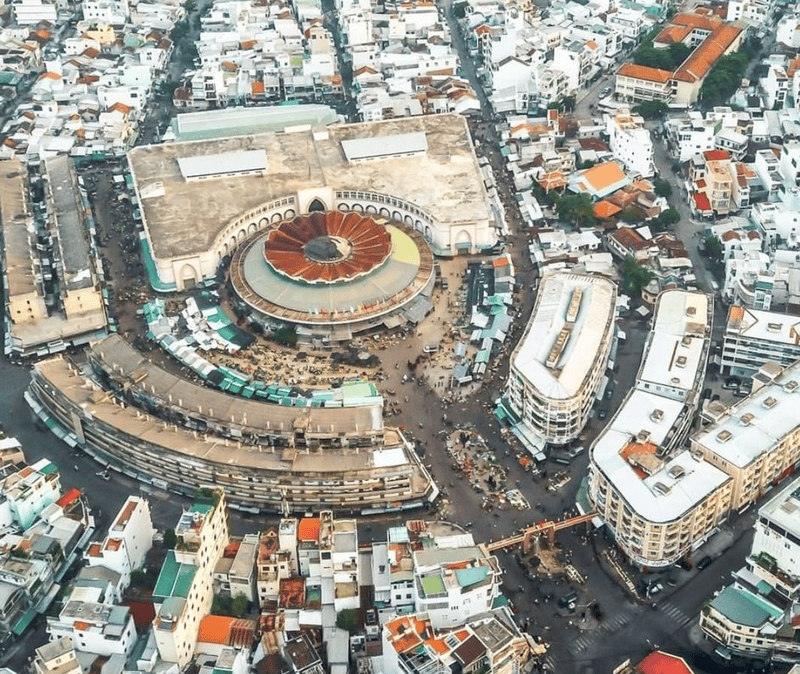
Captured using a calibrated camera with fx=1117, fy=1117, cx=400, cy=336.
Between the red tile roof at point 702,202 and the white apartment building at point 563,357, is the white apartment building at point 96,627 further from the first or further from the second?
the red tile roof at point 702,202

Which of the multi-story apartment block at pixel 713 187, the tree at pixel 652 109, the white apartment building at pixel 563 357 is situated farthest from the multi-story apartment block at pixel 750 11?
the white apartment building at pixel 563 357

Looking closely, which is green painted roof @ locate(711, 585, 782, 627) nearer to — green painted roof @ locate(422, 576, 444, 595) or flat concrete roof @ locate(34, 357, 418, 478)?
green painted roof @ locate(422, 576, 444, 595)

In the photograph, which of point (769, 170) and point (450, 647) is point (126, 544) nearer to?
point (450, 647)

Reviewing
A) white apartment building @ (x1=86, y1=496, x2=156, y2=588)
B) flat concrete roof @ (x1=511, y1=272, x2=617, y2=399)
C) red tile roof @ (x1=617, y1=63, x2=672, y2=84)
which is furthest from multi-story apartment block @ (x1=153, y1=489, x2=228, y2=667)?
red tile roof @ (x1=617, y1=63, x2=672, y2=84)

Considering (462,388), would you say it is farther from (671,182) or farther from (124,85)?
(124,85)

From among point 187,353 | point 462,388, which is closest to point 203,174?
point 187,353

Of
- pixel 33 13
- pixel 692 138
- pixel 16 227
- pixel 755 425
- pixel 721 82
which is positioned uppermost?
pixel 33 13

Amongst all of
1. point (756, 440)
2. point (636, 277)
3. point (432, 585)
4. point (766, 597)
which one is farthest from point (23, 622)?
point (636, 277)
